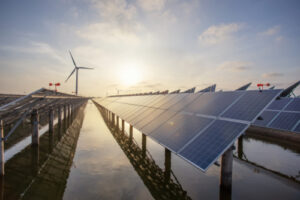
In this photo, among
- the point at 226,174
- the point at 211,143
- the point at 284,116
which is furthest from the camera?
the point at 284,116

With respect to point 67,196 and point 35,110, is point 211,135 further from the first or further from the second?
point 35,110

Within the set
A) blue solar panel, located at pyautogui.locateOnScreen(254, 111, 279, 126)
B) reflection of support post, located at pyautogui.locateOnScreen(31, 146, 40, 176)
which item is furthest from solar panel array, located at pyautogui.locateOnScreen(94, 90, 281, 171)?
blue solar panel, located at pyautogui.locateOnScreen(254, 111, 279, 126)

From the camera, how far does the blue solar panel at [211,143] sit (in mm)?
7605

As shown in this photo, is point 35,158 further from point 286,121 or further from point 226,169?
point 286,121

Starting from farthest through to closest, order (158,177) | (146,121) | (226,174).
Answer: (146,121) < (158,177) < (226,174)

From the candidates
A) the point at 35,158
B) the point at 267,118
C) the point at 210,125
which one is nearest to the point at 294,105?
the point at 267,118

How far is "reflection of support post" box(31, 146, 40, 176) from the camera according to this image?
42.0 feet

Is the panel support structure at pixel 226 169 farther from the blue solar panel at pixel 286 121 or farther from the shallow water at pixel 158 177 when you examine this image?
the blue solar panel at pixel 286 121

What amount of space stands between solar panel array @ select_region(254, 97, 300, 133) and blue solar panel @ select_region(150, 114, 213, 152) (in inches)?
799

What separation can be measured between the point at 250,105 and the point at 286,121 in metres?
21.3

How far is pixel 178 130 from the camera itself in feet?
37.7

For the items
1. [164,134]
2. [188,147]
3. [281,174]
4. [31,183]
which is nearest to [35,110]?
[31,183]

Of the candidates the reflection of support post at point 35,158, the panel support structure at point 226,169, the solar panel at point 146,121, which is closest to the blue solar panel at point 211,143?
the panel support structure at point 226,169

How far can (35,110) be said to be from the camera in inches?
712
